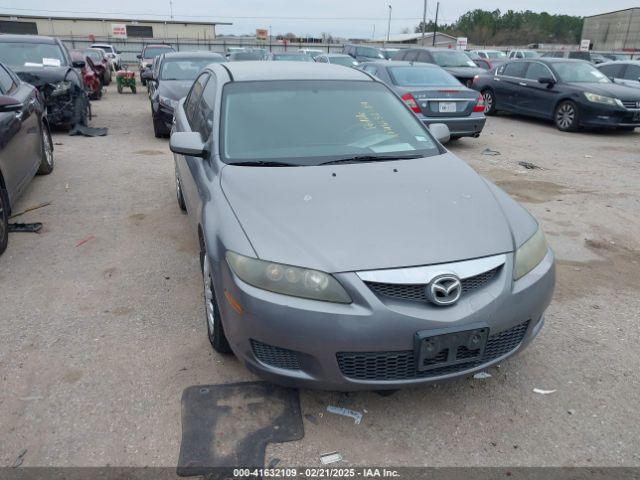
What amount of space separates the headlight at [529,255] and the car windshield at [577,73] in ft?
33.2

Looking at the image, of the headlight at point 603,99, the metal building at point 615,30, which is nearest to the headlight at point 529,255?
the headlight at point 603,99

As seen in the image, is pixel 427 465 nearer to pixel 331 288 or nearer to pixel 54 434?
pixel 331 288

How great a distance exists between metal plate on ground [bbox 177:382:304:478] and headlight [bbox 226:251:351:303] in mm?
728

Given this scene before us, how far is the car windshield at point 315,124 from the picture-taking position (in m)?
3.37

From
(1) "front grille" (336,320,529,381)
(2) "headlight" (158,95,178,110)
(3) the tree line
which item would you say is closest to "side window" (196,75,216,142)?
(1) "front grille" (336,320,529,381)

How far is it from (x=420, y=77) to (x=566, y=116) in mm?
3921

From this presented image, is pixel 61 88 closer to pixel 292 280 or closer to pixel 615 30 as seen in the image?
pixel 292 280

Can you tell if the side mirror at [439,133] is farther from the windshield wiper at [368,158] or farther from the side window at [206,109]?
the side window at [206,109]

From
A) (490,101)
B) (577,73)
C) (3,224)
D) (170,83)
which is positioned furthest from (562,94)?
(3,224)

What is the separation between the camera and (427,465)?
236cm

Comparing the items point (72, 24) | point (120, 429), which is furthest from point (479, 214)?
point (72, 24)

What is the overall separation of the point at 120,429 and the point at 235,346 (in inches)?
26.7

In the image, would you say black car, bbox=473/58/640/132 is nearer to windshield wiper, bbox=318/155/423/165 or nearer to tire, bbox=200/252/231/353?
windshield wiper, bbox=318/155/423/165

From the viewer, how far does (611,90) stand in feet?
35.3
